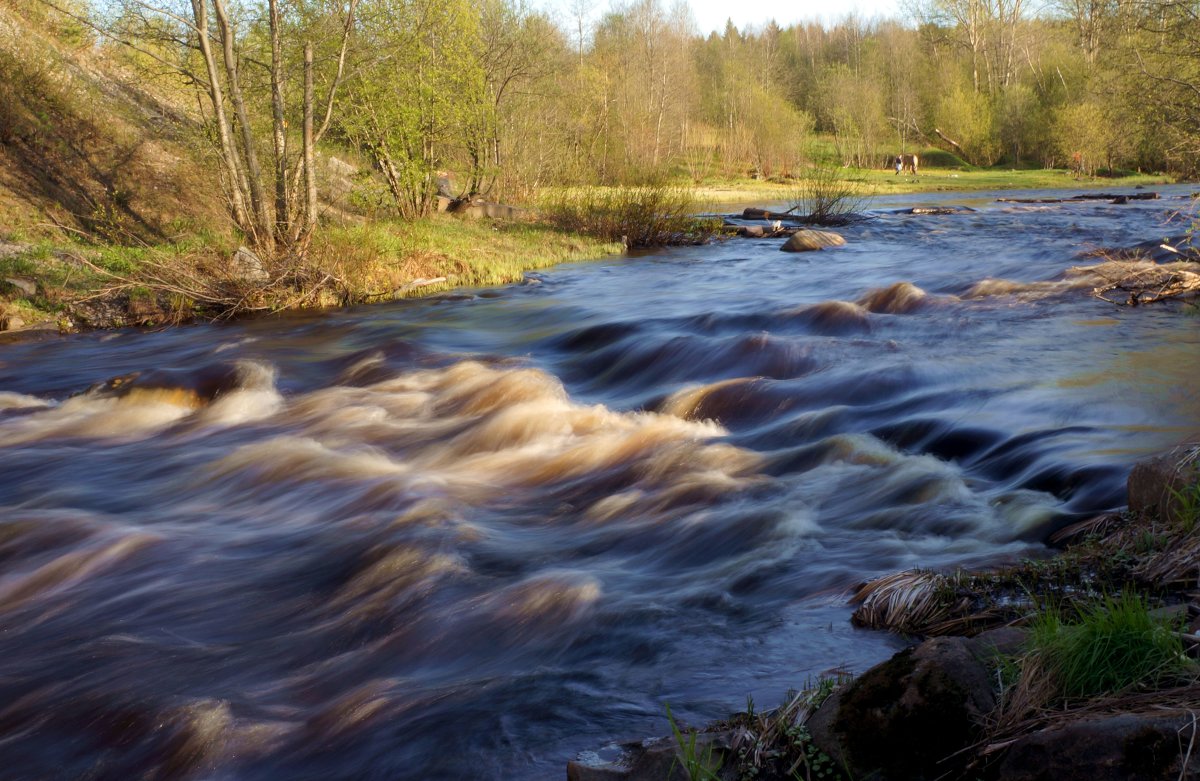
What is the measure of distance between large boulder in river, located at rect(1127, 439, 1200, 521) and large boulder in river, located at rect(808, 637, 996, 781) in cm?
226

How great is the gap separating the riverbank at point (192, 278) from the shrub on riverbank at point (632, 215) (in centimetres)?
654

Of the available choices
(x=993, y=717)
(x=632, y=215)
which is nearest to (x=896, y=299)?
(x=632, y=215)

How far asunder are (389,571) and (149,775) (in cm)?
217

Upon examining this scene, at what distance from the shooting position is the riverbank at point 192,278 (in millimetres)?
14930

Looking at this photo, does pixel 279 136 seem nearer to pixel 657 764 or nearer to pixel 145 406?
pixel 145 406

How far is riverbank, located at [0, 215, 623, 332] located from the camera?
1493 centimetres

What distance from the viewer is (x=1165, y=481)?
5027 millimetres

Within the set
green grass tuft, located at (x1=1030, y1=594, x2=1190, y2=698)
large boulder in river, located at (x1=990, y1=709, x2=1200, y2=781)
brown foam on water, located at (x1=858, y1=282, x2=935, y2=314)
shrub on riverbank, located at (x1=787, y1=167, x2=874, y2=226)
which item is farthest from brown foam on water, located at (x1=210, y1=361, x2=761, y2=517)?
shrub on riverbank, located at (x1=787, y1=167, x2=874, y2=226)

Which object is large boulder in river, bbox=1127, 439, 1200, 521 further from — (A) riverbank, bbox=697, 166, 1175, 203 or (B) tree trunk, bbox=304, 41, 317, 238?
(A) riverbank, bbox=697, 166, 1175, 203

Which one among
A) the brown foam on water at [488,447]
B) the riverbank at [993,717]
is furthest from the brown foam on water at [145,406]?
the riverbank at [993,717]

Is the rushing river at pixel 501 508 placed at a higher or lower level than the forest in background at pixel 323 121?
lower

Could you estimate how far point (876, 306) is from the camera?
49.0ft

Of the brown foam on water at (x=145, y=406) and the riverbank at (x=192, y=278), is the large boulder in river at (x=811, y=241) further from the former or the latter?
the brown foam on water at (x=145, y=406)

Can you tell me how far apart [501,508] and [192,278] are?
10.1 m
